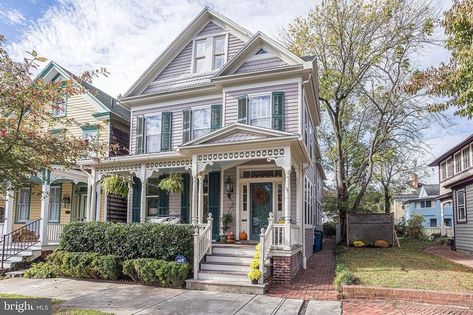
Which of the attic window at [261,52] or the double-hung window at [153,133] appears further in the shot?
the double-hung window at [153,133]

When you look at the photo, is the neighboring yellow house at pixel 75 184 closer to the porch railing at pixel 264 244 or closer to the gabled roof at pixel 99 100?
the gabled roof at pixel 99 100

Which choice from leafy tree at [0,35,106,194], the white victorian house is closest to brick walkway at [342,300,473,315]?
the white victorian house

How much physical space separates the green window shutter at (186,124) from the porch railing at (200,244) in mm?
4345

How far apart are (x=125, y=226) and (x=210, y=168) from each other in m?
3.65

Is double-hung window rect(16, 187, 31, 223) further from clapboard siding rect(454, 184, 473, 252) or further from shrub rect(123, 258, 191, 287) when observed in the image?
clapboard siding rect(454, 184, 473, 252)

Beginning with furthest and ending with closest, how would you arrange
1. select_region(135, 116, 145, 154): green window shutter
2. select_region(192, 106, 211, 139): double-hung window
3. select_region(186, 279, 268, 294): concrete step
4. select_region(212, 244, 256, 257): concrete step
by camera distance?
select_region(135, 116, 145, 154): green window shutter
select_region(192, 106, 211, 139): double-hung window
select_region(212, 244, 256, 257): concrete step
select_region(186, 279, 268, 294): concrete step

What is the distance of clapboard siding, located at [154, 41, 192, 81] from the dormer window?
307 mm

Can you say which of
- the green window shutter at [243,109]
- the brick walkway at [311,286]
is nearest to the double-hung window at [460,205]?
the brick walkway at [311,286]

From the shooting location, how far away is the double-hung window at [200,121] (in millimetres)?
13906

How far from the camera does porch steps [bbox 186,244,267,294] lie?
892cm

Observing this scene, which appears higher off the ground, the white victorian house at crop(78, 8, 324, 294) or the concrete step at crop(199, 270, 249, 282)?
the white victorian house at crop(78, 8, 324, 294)

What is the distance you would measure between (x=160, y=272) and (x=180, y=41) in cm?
950

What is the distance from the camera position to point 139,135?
14969 mm

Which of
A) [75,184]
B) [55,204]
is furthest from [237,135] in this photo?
[55,204]
